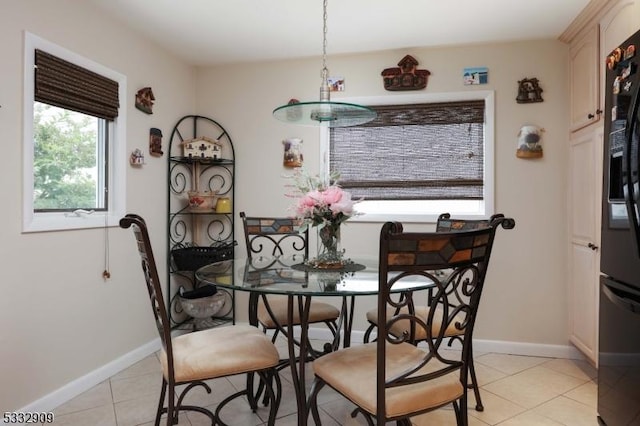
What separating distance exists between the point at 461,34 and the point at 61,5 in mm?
2593

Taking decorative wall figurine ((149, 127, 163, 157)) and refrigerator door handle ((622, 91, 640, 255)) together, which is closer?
refrigerator door handle ((622, 91, 640, 255))

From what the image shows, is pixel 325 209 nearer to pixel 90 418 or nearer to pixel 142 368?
pixel 90 418

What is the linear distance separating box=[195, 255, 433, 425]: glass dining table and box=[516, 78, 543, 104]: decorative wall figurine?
1831 millimetres

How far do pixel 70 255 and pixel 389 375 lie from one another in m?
1.95

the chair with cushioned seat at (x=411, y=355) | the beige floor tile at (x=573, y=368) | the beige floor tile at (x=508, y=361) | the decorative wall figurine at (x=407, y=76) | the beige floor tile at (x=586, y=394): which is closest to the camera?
the chair with cushioned seat at (x=411, y=355)

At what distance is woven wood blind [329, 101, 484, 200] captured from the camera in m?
3.04

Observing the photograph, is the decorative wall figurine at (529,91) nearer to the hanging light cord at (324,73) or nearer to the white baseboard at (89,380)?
the hanging light cord at (324,73)

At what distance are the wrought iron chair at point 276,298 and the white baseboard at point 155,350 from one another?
0.79m

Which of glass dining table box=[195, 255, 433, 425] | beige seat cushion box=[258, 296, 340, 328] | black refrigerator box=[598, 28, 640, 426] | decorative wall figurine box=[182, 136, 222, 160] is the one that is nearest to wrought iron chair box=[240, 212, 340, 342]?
beige seat cushion box=[258, 296, 340, 328]

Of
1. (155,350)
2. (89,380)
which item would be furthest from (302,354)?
(155,350)

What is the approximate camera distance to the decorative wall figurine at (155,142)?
116 inches

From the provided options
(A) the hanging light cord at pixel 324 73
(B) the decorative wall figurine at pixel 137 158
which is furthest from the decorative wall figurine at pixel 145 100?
(A) the hanging light cord at pixel 324 73

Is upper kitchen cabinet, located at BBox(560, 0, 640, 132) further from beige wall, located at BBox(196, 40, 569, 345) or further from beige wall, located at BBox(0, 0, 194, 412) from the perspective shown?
beige wall, located at BBox(0, 0, 194, 412)

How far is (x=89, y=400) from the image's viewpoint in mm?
2207
